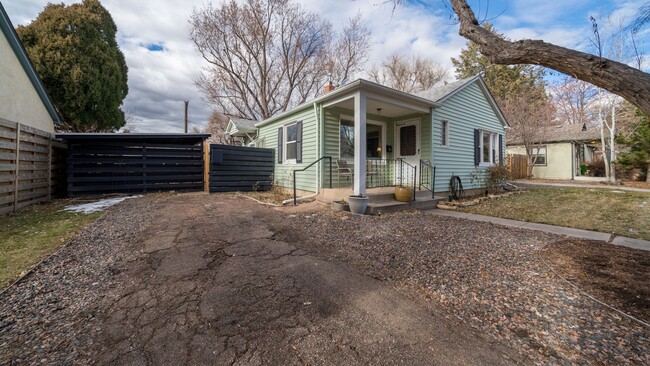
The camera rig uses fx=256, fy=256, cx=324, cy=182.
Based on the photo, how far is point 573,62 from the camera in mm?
2785

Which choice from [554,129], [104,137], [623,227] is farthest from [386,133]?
[554,129]

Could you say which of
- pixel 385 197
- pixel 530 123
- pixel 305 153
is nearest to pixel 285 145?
pixel 305 153

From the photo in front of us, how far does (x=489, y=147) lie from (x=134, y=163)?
1451 cm

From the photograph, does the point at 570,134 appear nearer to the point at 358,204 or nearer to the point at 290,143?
the point at 290,143

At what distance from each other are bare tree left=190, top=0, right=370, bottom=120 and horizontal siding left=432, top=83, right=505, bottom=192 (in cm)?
1401

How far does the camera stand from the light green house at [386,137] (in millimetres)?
7499

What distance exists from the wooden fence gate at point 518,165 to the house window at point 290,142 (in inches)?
608

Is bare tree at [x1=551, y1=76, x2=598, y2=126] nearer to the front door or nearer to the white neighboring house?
the front door

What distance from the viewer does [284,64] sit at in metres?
21.2

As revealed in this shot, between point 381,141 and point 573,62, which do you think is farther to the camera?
point 381,141

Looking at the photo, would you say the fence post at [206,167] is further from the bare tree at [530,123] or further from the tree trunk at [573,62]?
the bare tree at [530,123]

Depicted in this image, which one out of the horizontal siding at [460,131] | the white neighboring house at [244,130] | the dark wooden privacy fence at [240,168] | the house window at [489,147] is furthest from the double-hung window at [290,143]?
the house window at [489,147]

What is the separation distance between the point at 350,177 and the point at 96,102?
597 inches

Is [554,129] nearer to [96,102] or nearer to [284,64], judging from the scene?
[284,64]
